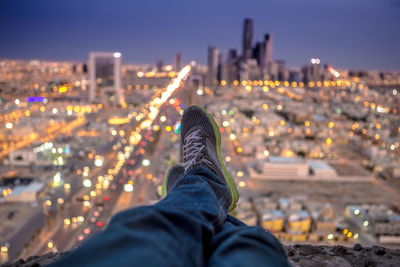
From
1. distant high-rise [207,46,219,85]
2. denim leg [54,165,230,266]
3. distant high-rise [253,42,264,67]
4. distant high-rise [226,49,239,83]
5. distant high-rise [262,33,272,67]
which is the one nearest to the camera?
denim leg [54,165,230,266]

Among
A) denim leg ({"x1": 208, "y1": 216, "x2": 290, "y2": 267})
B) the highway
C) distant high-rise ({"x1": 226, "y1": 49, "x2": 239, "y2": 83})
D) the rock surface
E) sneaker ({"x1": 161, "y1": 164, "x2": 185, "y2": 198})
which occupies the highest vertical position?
distant high-rise ({"x1": 226, "y1": 49, "x2": 239, "y2": 83})

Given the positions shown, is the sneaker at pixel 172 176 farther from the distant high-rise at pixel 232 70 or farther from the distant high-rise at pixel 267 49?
the distant high-rise at pixel 267 49

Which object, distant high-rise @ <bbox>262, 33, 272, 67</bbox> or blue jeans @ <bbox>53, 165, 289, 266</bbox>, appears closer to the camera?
blue jeans @ <bbox>53, 165, 289, 266</bbox>

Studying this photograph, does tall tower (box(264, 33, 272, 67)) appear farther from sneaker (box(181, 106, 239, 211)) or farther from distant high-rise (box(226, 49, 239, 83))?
sneaker (box(181, 106, 239, 211))

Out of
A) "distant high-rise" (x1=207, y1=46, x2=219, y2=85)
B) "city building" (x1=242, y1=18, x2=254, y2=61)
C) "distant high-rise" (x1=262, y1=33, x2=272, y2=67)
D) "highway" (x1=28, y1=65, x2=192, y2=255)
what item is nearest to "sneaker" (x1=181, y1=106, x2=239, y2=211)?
"highway" (x1=28, y1=65, x2=192, y2=255)

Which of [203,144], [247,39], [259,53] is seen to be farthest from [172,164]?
[247,39]

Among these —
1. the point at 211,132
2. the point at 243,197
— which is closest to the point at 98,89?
the point at 243,197

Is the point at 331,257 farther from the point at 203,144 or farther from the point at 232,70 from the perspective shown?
the point at 232,70
